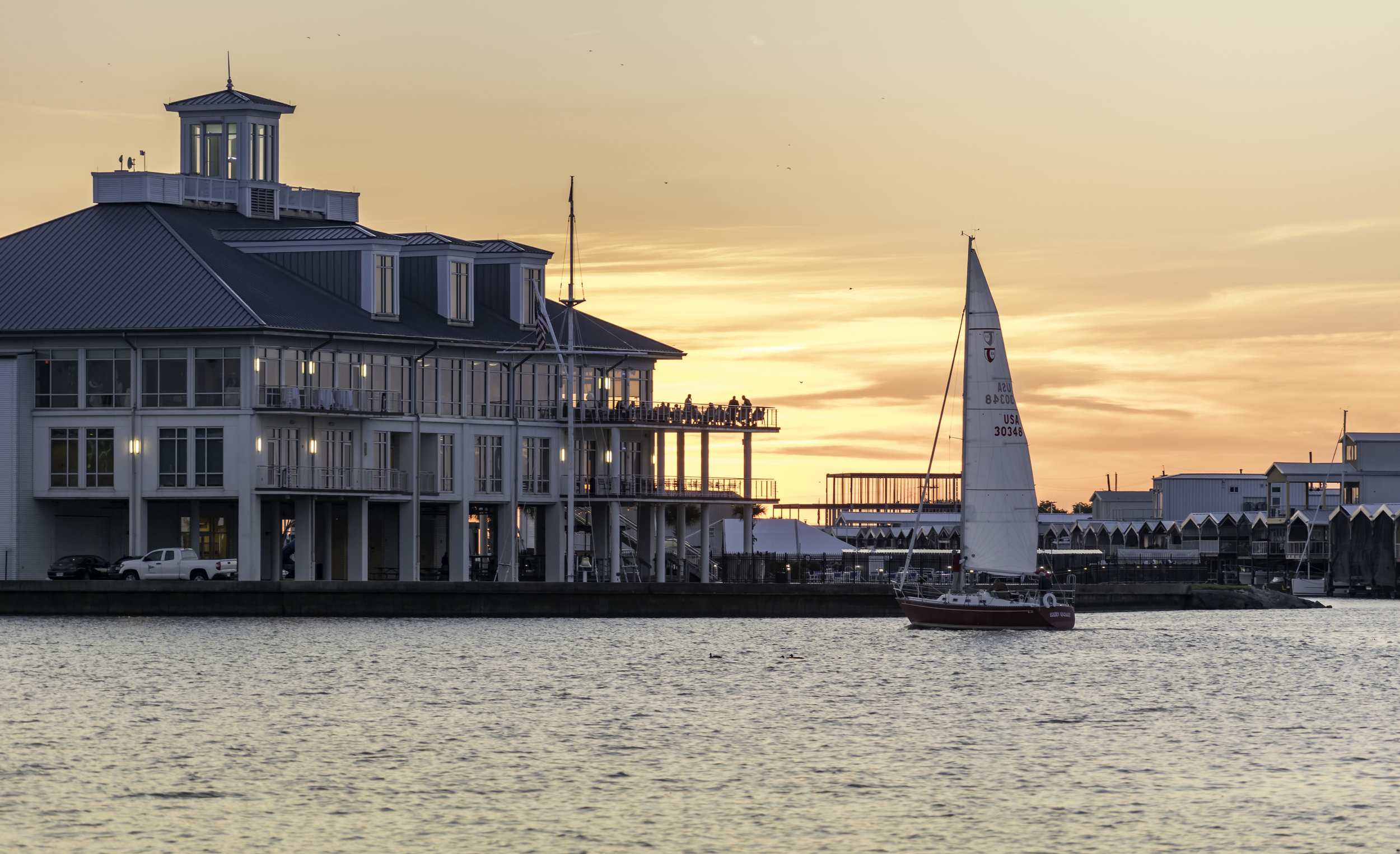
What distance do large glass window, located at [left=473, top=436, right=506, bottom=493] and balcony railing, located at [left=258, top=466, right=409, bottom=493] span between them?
3.79 m

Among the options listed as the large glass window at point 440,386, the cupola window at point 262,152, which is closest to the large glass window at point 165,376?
the large glass window at point 440,386

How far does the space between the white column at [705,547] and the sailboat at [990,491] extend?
23596 mm

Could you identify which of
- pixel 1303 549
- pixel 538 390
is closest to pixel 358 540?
pixel 538 390

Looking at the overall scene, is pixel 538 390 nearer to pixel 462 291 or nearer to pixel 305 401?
pixel 462 291

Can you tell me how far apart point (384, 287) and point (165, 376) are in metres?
11.0

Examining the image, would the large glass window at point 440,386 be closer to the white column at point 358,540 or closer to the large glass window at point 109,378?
the white column at point 358,540

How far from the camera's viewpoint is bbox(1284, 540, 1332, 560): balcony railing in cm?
16250

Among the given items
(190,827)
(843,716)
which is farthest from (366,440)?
(190,827)

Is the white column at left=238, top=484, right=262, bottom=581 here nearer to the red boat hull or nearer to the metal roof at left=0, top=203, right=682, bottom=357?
the metal roof at left=0, top=203, right=682, bottom=357

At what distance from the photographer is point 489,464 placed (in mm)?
99438

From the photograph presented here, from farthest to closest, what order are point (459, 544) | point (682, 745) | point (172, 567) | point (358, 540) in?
point (459, 544)
point (358, 540)
point (172, 567)
point (682, 745)

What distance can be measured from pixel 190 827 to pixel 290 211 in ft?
238

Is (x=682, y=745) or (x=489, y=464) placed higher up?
(x=489, y=464)

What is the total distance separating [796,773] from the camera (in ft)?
139
